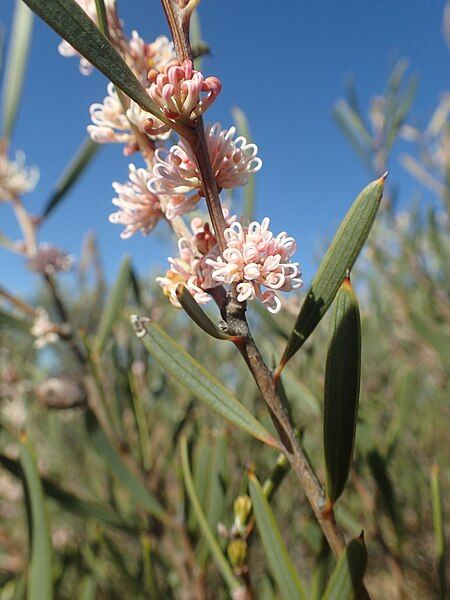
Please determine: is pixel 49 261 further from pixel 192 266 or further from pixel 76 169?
pixel 192 266

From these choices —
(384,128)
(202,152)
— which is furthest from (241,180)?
(384,128)

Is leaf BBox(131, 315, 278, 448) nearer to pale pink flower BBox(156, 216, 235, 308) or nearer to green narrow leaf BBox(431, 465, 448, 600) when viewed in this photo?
pale pink flower BBox(156, 216, 235, 308)

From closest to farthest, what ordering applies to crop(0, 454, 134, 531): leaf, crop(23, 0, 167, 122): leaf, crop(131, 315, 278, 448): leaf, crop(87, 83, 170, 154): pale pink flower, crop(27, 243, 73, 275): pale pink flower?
crop(23, 0, 167, 122): leaf < crop(131, 315, 278, 448): leaf < crop(87, 83, 170, 154): pale pink flower < crop(0, 454, 134, 531): leaf < crop(27, 243, 73, 275): pale pink flower

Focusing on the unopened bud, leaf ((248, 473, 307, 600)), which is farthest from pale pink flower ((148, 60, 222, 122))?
the unopened bud

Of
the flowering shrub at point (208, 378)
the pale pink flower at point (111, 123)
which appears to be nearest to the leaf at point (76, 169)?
the flowering shrub at point (208, 378)

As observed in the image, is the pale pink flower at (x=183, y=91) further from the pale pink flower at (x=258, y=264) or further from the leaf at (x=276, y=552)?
the leaf at (x=276, y=552)

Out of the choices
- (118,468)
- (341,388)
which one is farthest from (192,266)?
(118,468)
